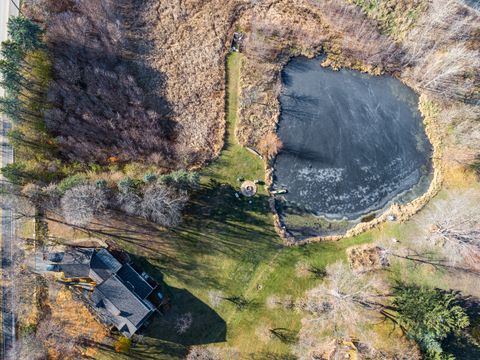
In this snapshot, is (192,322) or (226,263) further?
(226,263)

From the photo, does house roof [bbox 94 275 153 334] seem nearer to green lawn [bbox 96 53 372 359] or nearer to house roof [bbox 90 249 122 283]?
house roof [bbox 90 249 122 283]

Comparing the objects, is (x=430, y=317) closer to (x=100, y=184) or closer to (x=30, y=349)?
(x=100, y=184)

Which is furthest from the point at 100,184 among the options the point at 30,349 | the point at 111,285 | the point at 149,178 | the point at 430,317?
the point at 430,317

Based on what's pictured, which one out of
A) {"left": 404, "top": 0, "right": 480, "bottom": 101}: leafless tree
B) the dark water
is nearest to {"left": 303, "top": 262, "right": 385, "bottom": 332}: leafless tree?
the dark water

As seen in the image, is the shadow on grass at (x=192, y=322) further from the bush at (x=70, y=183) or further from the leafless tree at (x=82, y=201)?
the bush at (x=70, y=183)

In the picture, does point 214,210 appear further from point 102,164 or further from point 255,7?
point 255,7

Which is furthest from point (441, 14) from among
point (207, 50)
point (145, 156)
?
point (145, 156)

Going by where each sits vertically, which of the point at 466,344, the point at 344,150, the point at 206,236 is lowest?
the point at 466,344

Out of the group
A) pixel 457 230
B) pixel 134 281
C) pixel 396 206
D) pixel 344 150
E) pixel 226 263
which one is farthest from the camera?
pixel 344 150
